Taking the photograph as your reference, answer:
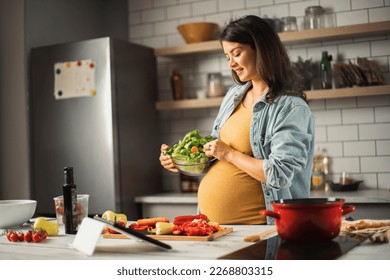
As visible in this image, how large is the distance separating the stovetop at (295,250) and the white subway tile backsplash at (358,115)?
6.37 feet

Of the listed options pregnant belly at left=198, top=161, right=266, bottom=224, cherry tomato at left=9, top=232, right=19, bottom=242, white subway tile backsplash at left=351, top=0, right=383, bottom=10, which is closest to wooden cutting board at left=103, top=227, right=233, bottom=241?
cherry tomato at left=9, top=232, right=19, bottom=242

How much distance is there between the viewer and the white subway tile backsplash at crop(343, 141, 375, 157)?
3156 mm

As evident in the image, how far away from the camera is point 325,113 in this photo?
3.27m

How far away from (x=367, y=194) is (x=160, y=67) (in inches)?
61.7

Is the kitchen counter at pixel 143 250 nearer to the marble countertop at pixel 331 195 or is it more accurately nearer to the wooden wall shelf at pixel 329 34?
the marble countertop at pixel 331 195

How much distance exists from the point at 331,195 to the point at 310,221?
1.71 m

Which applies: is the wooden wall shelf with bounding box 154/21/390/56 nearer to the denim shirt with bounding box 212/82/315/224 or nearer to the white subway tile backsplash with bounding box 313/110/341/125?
the white subway tile backsplash with bounding box 313/110/341/125

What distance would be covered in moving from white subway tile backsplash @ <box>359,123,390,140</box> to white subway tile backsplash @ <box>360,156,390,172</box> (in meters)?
0.11

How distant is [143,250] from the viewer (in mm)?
1279

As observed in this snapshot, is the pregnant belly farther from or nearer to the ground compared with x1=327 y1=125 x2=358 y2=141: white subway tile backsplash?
nearer to the ground

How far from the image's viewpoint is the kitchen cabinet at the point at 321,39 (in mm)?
2982

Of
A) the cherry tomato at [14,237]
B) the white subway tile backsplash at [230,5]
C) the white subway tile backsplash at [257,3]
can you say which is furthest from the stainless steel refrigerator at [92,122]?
the cherry tomato at [14,237]

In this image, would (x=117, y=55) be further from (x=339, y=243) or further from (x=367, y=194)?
(x=339, y=243)
